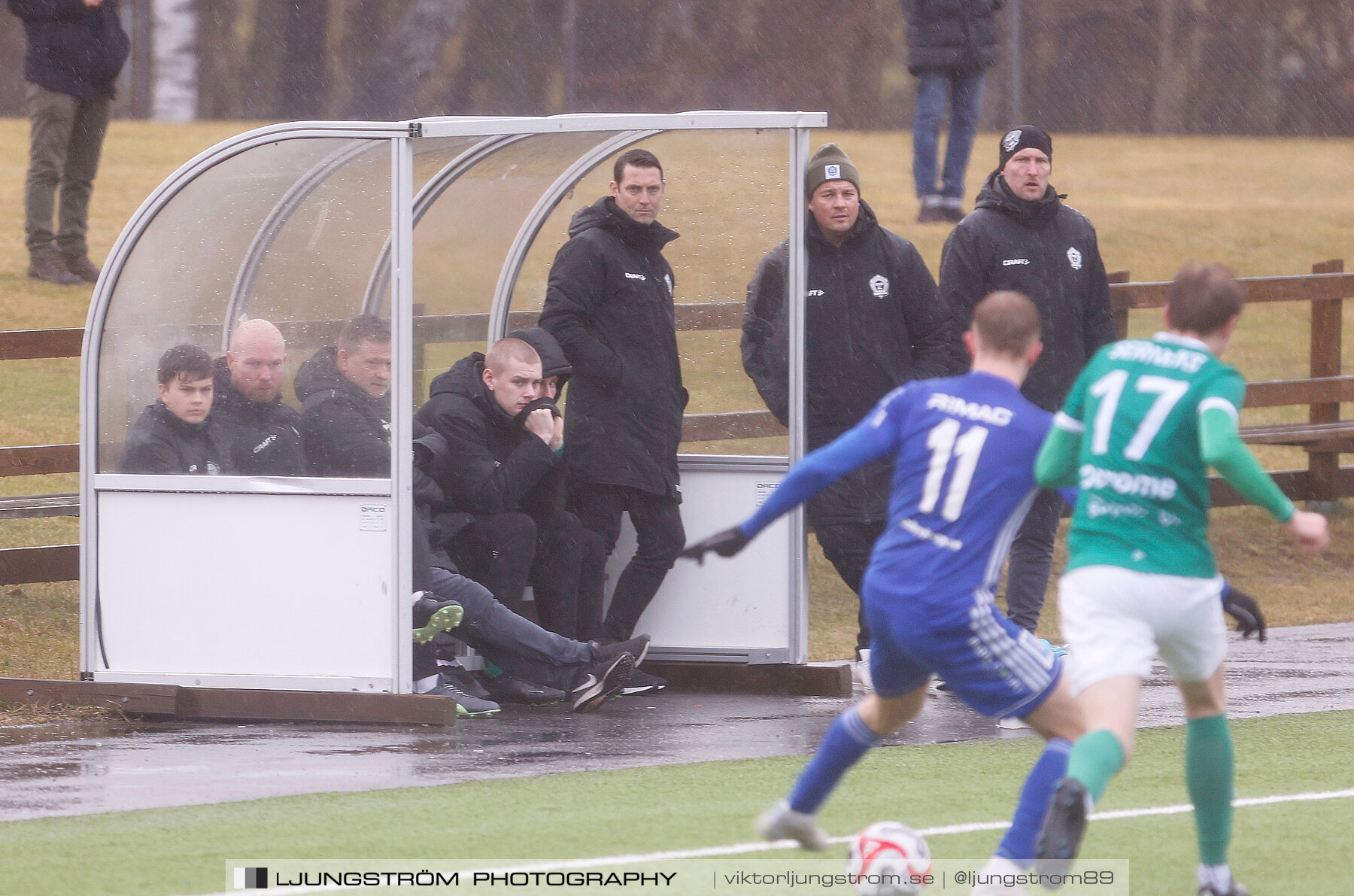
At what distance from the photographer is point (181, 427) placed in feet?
25.9

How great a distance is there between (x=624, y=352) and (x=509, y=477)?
2.43 feet

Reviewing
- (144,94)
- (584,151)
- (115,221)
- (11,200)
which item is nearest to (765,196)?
(584,151)

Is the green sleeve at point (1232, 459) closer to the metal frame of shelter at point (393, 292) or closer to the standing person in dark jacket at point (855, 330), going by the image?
the metal frame of shelter at point (393, 292)

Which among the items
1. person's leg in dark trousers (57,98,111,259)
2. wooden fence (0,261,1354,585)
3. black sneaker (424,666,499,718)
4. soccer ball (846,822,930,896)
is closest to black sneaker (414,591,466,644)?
black sneaker (424,666,499,718)

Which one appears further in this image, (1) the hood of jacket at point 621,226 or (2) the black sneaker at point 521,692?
(1) the hood of jacket at point 621,226

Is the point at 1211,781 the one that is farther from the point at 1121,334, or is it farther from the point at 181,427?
the point at 1121,334

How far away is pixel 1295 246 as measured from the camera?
20.0 meters

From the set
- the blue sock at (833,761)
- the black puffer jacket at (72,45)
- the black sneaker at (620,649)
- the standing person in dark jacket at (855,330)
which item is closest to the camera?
the blue sock at (833,761)

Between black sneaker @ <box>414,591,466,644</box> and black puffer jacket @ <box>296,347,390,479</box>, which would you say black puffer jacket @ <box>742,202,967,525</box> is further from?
black puffer jacket @ <box>296,347,390,479</box>

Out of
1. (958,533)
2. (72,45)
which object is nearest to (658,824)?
(958,533)

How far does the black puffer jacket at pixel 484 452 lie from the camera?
26.4ft

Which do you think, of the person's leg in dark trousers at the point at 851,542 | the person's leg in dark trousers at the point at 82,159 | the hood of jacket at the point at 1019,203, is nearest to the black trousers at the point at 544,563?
the person's leg in dark trousers at the point at 851,542

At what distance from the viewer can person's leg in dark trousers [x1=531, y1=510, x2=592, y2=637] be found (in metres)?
8.31

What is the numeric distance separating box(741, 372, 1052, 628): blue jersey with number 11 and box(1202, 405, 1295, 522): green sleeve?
0.50 m
